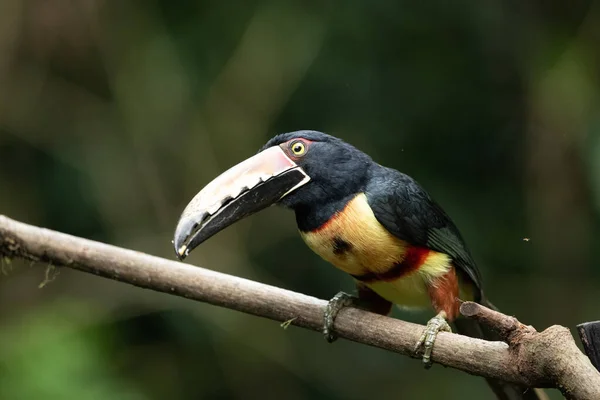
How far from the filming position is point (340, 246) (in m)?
2.47

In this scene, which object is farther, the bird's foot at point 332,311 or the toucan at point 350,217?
the bird's foot at point 332,311

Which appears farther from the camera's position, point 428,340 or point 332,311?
point 332,311

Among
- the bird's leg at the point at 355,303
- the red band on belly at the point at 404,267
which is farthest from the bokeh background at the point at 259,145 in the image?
the red band on belly at the point at 404,267

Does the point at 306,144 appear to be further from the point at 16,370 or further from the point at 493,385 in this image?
the point at 16,370

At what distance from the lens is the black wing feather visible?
253 centimetres

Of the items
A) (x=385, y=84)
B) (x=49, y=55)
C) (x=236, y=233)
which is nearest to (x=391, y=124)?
(x=385, y=84)

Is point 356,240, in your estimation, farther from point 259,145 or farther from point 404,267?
point 259,145

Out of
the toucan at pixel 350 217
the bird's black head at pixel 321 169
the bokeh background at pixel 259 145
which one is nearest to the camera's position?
the toucan at pixel 350 217

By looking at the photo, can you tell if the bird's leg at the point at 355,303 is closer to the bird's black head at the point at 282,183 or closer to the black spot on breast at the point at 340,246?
the black spot on breast at the point at 340,246

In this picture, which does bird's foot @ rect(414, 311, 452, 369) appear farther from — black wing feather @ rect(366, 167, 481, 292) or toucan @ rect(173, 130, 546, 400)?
black wing feather @ rect(366, 167, 481, 292)

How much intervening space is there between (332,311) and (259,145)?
1792mm

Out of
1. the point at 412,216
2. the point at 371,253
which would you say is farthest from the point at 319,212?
the point at 412,216

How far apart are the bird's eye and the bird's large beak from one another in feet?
0.11

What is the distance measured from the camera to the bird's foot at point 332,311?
2.56 m
